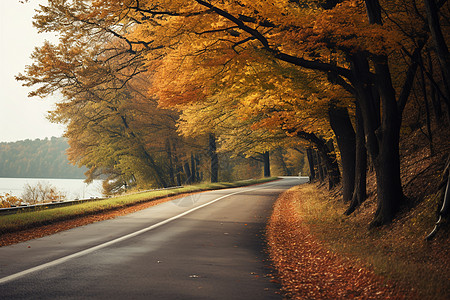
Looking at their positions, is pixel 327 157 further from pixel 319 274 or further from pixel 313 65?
pixel 319 274

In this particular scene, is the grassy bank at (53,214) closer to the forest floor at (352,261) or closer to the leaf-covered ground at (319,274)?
the forest floor at (352,261)

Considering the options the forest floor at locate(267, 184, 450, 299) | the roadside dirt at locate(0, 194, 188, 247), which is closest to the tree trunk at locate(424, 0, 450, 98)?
the forest floor at locate(267, 184, 450, 299)

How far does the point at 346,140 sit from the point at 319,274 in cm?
921

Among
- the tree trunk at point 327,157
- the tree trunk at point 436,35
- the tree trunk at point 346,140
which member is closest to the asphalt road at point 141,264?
the tree trunk at point 346,140

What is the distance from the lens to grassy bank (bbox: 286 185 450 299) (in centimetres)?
595

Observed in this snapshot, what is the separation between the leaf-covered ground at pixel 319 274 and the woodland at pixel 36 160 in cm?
17036

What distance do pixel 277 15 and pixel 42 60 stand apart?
14.5 m

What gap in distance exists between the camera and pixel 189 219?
14.6 meters

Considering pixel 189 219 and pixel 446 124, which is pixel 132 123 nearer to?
pixel 189 219

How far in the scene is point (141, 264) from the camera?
739cm

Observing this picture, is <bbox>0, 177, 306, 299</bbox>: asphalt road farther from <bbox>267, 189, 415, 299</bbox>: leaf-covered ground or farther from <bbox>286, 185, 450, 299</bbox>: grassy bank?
<bbox>286, 185, 450, 299</bbox>: grassy bank

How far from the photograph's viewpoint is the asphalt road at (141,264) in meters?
5.70

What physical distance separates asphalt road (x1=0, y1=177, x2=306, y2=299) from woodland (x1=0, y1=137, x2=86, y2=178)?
167904 mm

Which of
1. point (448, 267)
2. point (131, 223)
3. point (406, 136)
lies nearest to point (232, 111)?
point (406, 136)
